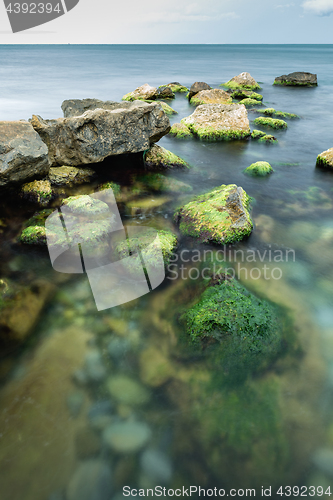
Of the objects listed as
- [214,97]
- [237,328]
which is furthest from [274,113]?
[237,328]

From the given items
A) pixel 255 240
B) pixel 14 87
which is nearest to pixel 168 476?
pixel 255 240

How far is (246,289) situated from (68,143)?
7286 mm

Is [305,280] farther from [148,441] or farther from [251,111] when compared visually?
[251,111]

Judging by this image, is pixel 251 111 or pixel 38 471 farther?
pixel 251 111

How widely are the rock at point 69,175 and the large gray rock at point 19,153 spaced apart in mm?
1033

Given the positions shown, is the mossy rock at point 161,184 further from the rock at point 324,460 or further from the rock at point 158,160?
the rock at point 324,460

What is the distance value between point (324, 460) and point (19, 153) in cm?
850

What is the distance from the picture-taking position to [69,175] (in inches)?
377

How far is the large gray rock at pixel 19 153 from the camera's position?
7.35 meters

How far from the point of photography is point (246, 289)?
5.70 m

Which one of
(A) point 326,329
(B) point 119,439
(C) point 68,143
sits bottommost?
(A) point 326,329

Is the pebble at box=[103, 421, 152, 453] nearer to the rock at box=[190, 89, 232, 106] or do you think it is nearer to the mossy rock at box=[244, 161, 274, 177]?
the mossy rock at box=[244, 161, 274, 177]

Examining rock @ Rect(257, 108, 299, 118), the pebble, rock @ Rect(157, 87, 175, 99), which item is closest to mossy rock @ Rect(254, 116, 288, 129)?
rock @ Rect(257, 108, 299, 118)

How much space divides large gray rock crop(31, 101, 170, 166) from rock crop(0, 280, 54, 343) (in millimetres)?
5274
